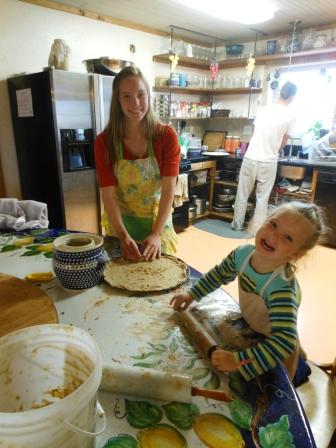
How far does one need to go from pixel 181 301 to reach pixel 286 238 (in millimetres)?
327

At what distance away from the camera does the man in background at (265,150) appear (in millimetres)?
3416

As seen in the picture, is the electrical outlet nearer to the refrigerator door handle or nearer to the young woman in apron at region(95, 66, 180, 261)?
the refrigerator door handle

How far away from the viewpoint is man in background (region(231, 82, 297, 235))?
342 centimetres

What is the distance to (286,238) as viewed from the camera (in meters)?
0.83

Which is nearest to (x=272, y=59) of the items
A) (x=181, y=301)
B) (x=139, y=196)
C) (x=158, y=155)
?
(x=158, y=155)

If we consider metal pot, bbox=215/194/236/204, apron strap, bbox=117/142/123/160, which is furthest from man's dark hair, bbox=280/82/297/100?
apron strap, bbox=117/142/123/160

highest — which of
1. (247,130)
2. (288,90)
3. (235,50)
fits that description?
(235,50)

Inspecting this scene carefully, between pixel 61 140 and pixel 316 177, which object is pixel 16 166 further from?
pixel 316 177

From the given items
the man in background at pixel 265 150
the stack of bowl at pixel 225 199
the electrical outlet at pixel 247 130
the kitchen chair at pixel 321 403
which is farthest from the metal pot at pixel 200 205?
the kitchen chair at pixel 321 403

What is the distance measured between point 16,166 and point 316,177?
124 inches

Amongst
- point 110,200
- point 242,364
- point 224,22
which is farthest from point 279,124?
point 242,364

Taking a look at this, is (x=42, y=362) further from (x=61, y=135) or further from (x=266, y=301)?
(x=61, y=135)

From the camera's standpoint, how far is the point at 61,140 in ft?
8.50

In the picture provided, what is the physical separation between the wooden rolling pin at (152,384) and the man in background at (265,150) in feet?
9.48
